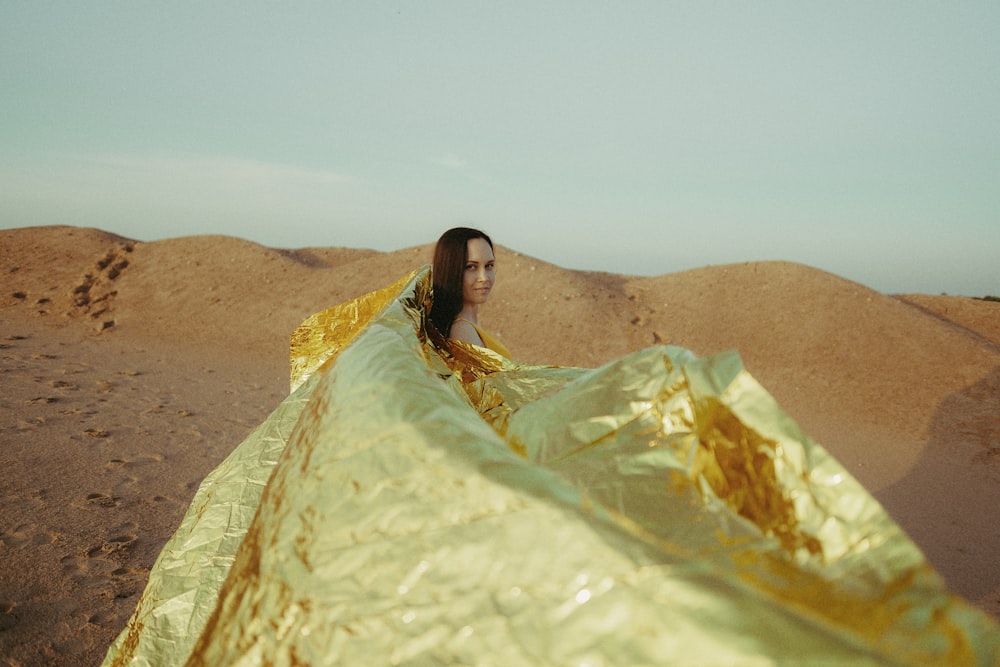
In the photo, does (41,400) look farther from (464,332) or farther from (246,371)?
(464,332)

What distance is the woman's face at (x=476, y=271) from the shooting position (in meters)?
3.08

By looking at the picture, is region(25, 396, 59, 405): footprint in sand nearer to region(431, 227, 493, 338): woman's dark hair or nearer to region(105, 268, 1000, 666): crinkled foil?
region(431, 227, 493, 338): woman's dark hair

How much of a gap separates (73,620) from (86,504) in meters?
1.34

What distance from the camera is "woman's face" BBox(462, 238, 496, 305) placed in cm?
308

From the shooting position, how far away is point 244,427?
5.78 metres

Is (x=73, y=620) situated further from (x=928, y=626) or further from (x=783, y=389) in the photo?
(x=783, y=389)

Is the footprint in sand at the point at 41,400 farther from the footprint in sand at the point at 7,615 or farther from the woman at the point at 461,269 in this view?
the woman at the point at 461,269

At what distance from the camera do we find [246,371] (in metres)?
8.35

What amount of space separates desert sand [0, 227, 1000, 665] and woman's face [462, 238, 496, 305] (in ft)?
7.17

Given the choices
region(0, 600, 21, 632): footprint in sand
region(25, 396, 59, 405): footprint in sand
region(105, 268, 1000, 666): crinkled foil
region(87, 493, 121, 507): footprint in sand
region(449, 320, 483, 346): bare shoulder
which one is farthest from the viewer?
region(25, 396, 59, 405): footprint in sand

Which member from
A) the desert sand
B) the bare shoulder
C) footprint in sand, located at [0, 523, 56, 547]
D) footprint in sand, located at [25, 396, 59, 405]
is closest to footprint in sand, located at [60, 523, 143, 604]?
the desert sand

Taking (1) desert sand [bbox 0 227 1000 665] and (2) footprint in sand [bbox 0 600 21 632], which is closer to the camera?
(2) footprint in sand [bbox 0 600 21 632]

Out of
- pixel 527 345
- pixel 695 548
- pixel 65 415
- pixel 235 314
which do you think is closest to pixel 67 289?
pixel 235 314

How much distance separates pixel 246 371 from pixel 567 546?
8565 mm
